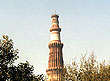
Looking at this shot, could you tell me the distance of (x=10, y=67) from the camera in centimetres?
2364

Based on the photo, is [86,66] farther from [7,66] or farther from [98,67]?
[7,66]

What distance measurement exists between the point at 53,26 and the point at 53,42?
6.77 meters

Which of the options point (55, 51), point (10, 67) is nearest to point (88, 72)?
point (10, 67)

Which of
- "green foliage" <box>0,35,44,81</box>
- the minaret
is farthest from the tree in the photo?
the minaret

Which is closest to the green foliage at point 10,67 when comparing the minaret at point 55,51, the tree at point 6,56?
the tree at point 6,56

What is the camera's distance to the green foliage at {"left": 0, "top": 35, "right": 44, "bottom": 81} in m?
22.8

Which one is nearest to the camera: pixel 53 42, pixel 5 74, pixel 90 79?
pixel 5 74

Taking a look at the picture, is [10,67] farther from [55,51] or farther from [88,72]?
[55,51]

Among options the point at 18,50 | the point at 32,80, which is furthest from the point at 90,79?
the point at 18,50

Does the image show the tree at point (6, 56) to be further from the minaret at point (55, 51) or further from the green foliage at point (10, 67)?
the minaret at point (55, 51)

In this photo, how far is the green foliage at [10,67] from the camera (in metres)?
22.8

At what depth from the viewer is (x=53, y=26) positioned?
3905 inches

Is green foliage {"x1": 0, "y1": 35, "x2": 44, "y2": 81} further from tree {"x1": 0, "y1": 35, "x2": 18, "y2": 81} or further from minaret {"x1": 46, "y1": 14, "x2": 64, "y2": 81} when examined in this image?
minaret {"x1": 46, "y1": 14, "x2": 64, "y2": 81}

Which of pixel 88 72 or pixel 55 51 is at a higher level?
pixel 55 51
